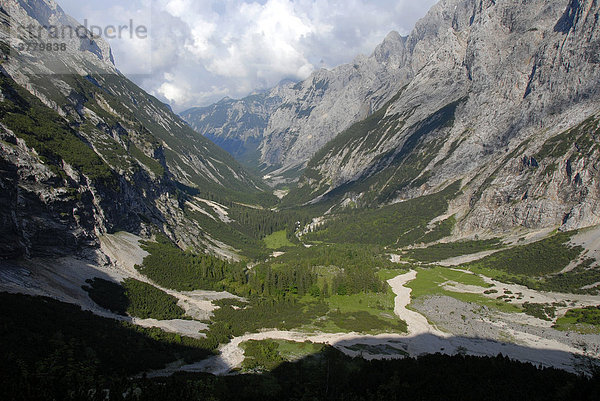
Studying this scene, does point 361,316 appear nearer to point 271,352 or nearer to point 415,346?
point 415,346

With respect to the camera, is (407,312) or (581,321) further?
(407,312)

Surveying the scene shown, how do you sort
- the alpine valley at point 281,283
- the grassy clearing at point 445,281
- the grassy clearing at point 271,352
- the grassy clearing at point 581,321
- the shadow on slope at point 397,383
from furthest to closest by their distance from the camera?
1. the grassy clearing at point 445,281
2. the grassy clearing at point 581,321
3. the grassy clearing at point 271,352
4. the alpine valley at point 281,283
5. the shadow on slope at point 397,383

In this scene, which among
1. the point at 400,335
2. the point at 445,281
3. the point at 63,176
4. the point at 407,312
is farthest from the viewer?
the point at 445,281

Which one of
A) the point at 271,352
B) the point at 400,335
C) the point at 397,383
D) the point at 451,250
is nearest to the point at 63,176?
the point at 271,352

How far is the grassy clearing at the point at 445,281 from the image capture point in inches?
3504

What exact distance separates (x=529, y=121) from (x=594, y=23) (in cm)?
5101

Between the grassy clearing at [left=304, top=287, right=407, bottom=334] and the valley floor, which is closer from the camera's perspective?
the valley floor

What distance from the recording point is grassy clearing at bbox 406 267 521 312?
89006 mm

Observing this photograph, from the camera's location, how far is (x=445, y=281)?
115m

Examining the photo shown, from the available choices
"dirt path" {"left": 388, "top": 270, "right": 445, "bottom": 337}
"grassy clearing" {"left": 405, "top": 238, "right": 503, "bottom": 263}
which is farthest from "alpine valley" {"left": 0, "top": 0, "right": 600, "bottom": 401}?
"grassy clearing" {"left": 405, "top": 238, "right": 503, "bottom": 263}

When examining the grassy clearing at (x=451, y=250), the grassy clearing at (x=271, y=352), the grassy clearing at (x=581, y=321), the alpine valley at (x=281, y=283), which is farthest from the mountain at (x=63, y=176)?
the grassy clearing at (x=581, y=321)

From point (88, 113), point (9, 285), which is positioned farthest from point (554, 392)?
point (88, 113)

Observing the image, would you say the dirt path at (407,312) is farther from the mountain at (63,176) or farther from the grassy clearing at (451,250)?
the mountain at (63,176)

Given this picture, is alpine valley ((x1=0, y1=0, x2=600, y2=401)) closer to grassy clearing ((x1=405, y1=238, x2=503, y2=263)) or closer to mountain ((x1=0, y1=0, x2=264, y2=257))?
mountain ((x1=0, y1=0, x2=264, y2=257))
